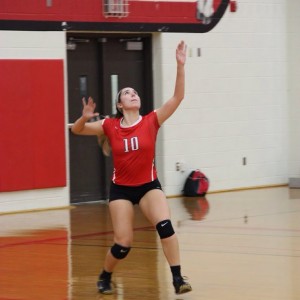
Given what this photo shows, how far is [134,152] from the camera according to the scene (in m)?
8.95

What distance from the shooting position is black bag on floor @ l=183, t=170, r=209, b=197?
18.0 metres

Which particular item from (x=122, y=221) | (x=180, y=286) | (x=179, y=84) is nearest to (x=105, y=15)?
(x=179, y=84)

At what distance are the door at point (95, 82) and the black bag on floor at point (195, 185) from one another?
1.51 metres

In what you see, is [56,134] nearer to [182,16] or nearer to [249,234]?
[182,16]

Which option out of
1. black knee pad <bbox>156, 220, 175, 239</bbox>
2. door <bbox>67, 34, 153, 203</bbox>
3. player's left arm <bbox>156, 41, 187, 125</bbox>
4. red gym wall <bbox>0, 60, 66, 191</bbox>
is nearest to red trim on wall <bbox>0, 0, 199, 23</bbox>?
door <bbox>67, 34, 153, 203</bbox>

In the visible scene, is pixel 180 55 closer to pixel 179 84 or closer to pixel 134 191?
pixel 179 84

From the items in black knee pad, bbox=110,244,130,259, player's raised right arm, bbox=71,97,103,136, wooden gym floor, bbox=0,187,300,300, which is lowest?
wooden gym floor, bbox=0,187,300,300

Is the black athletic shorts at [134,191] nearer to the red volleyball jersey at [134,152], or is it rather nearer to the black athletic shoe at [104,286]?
the red volleyball jersey at [134,152]

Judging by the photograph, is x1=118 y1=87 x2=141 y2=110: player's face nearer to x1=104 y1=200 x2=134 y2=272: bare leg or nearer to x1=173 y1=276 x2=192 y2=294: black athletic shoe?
x1=104 y1=200 x2=134 y2=272: bare leg

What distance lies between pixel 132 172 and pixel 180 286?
1.15m

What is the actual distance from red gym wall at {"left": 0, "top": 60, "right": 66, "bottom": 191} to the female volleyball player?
6.97m

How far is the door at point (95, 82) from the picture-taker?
681 inches

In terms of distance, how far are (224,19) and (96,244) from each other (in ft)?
25.3

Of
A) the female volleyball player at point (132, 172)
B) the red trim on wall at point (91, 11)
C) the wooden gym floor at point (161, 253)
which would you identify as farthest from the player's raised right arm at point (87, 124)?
the red trim on wall at point (91, 11)
